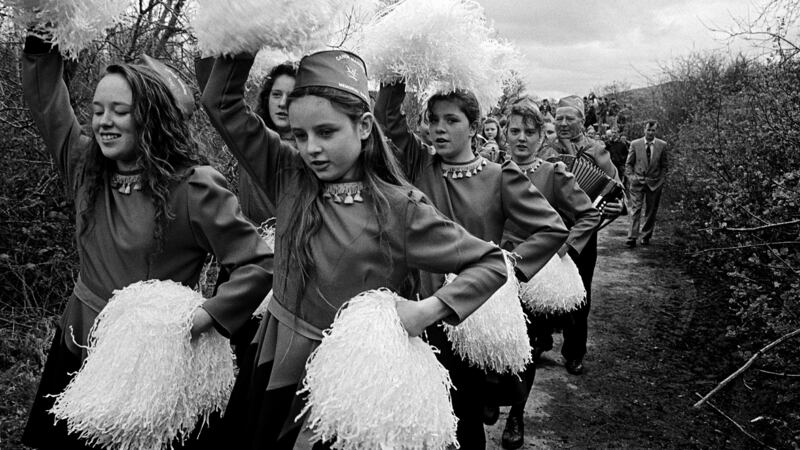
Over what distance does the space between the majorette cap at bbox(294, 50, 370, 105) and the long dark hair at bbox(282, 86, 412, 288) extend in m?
0.02

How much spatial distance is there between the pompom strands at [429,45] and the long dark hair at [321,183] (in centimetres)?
78

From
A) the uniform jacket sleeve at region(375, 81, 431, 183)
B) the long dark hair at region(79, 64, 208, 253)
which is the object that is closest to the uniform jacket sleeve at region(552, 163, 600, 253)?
the uniform jacket sleeve at region(375, 81, 431, 183)

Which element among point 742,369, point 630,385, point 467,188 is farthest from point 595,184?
point 742,369

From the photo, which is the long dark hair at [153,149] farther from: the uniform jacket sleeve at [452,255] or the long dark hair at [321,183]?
the uniform jacket sleeve at [452,255]

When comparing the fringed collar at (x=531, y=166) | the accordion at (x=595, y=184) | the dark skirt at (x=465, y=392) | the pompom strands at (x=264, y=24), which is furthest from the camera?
the accordion at (x=595, y=184)

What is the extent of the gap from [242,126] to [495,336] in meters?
1.48

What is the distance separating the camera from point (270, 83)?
3.59 meters

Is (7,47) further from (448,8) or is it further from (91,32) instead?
(448,8)

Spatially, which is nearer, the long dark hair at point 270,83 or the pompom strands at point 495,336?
the pompom strands at point 495,336

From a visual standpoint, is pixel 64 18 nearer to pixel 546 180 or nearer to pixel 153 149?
pixel 153 149

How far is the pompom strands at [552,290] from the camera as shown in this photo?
4168 millimetres

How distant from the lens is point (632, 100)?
24547 millimetres

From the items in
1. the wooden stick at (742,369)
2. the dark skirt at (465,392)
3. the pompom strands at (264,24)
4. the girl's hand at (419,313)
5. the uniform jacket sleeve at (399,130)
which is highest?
the pompom strands at (264,24)

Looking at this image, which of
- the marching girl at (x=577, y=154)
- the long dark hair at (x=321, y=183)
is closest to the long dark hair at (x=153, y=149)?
the long dark hair at (x=321, y=183)
